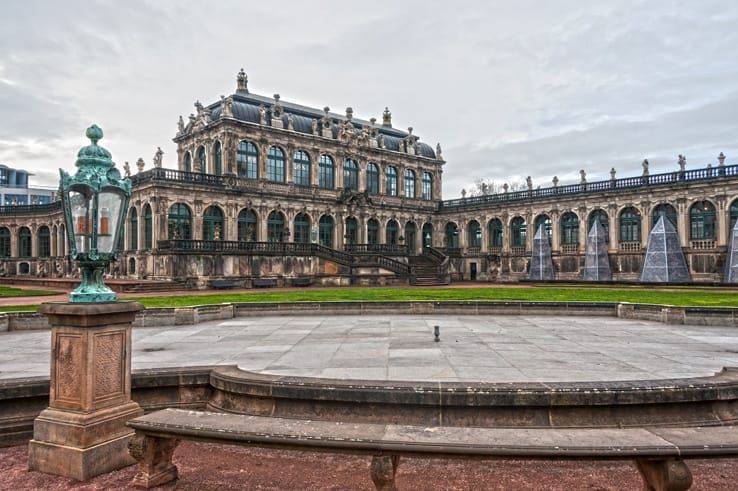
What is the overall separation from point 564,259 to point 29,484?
51.4 m

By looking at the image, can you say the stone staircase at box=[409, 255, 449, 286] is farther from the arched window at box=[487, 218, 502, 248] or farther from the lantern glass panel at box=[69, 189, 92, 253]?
the lantern glass panel at box=[69, 189, 92, 253]

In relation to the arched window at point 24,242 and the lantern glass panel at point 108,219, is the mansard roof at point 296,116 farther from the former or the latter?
the lantern glass panel at point 108,219

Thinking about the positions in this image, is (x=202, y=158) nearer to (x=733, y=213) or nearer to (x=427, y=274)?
(x=427, y=274)

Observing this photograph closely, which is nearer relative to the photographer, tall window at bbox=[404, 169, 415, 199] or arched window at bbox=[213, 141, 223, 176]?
arched window at bbox=[213, 141, 223, 176]

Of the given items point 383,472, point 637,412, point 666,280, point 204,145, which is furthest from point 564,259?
point 383,472

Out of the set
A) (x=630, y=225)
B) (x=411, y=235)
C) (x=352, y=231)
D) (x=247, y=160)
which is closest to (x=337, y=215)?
(x=352, y=231)

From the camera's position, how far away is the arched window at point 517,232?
55562mm

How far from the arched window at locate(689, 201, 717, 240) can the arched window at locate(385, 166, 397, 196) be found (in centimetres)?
3042

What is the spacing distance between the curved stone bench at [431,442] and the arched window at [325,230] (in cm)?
4692

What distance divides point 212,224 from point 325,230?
12631 millimetres

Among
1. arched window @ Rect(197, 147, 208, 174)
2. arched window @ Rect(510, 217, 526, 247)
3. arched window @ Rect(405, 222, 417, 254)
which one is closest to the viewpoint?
arched window @ Rect(197, 147, 208, 174)

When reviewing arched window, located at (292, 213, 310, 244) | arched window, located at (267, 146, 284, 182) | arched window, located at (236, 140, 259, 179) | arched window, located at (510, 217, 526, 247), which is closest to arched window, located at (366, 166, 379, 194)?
arched window, located at (292, 213, 310, 244)

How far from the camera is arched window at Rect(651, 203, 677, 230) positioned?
44906mm

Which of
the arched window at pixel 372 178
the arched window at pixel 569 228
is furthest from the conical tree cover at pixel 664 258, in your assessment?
the arched window at pixel 372 178
